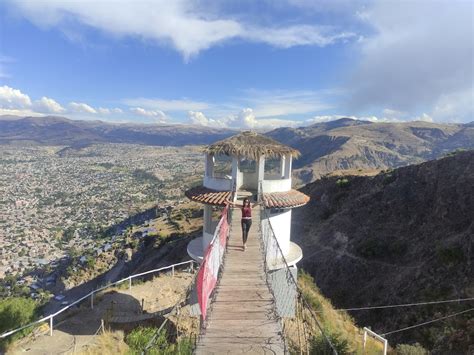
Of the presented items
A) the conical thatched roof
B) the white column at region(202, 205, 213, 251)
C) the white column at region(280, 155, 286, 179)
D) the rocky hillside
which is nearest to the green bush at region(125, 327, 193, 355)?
the white column at region(202, 205, 213, 251)

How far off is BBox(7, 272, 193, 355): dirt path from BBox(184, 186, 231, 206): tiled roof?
3411mm

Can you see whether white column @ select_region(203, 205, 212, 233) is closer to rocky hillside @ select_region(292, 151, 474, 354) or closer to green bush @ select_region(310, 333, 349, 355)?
green bush @ select_region(310, 333, 349, 355)

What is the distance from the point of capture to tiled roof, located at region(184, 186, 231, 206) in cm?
1336

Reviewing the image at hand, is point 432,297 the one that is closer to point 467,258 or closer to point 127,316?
point 467,258

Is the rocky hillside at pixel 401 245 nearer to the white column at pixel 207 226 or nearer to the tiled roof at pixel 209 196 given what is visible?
the white column at pixel 207 226

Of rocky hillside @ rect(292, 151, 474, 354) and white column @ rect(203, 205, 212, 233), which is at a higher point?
white column @ rect(203, 205, 212, 233)

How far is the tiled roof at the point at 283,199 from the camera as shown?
13.2 m

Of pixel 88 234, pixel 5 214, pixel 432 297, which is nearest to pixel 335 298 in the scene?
pixel 432 297

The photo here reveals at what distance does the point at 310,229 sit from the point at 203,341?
40211 mm

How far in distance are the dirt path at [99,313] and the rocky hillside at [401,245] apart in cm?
1271

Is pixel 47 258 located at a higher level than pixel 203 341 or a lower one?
lower

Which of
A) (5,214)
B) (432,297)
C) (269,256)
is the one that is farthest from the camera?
(5,214)

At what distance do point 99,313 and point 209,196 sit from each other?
737 centimetres

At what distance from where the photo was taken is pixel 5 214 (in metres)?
143
